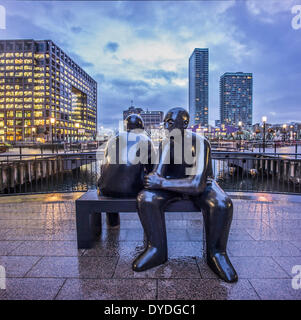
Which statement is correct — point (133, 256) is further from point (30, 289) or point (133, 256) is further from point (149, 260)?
point (30, 289)

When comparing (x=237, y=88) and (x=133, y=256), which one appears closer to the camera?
(x=133, y=256)

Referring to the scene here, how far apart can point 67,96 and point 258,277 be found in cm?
13805

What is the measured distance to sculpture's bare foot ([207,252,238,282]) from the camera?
2.62 m

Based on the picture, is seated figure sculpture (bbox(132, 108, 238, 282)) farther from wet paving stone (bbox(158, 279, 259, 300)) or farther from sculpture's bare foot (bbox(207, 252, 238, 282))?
wet paving stone (bbox(158, 279, 259, 300))

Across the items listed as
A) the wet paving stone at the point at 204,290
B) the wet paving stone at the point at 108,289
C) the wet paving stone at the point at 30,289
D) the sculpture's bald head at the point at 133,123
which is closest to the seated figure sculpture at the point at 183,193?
the wet paving stone at the point at 204,290

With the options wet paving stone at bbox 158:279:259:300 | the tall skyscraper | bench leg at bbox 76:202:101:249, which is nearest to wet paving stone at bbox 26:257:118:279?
bench leg at bbox 76:202:101:249

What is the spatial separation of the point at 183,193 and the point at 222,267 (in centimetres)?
96

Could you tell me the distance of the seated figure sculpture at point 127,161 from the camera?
10.7 feet

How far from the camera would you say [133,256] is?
328 centimetres

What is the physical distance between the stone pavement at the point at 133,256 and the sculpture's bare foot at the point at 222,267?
0.08 metres

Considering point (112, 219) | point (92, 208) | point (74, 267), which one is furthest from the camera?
point (112, 219)

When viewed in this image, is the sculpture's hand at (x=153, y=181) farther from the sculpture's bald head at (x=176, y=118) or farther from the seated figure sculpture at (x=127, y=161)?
the sculpture's bald head at (x=176, y=118)

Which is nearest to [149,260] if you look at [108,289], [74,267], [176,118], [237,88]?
[108,289]

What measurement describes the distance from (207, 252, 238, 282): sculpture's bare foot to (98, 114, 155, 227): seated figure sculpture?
1.36m
